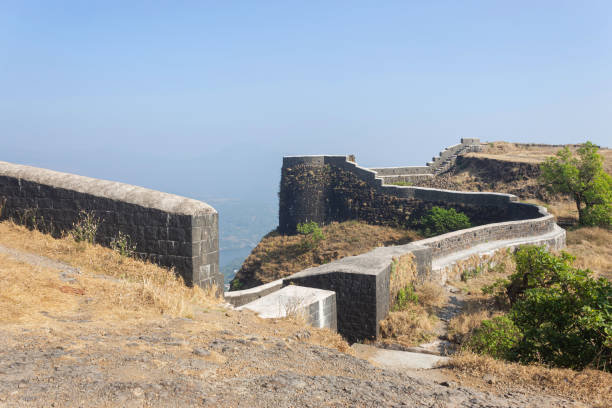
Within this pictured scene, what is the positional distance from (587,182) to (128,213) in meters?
20.3

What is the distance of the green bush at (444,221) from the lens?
19.2 metres

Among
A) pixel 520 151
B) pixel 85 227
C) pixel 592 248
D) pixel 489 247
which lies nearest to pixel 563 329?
pixel 85 227

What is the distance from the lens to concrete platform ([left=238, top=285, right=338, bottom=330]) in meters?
6.11

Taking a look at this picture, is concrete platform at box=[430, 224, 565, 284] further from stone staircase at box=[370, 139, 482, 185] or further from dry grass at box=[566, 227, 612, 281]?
stone staircase at box=[370, 139, 482, 185]

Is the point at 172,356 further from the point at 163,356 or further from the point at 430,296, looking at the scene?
the point at 430,296

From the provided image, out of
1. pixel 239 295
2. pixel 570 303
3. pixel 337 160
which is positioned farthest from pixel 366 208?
pixel 570 303

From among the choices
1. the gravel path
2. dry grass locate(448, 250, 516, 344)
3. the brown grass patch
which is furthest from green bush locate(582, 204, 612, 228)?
the gravel path

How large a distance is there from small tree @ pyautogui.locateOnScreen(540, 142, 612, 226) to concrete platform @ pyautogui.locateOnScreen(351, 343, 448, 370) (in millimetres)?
15629

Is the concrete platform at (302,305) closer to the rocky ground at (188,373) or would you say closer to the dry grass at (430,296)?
the rocky ground at (188,373)

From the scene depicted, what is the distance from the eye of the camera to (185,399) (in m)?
3.03

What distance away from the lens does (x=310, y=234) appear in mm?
24297

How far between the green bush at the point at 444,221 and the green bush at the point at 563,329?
41.9 ft

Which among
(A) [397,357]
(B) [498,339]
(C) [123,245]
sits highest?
(C) [123,245]

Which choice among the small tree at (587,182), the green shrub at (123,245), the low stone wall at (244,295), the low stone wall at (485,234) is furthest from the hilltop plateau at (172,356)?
the small tree at (587,182)
